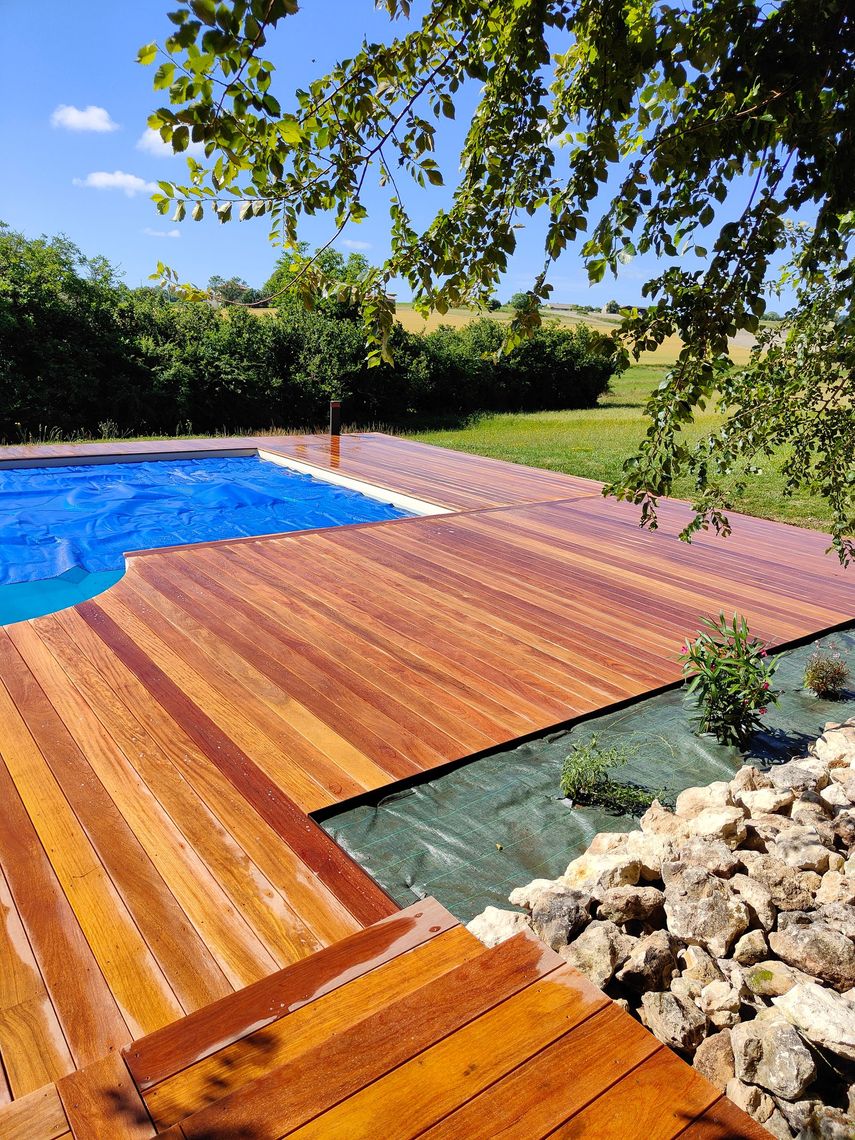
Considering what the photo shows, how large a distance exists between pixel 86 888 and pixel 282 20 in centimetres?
213

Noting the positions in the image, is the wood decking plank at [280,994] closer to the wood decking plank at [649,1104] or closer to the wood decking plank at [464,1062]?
the wood decking plank at [464,1062]

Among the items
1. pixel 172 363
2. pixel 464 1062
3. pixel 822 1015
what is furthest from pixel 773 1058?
pixel 172 363

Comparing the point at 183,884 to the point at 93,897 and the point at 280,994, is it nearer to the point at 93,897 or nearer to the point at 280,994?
the point at 93,897

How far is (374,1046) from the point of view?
1.36m

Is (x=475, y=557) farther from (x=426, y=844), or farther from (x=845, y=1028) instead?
(x=845, y=1028)

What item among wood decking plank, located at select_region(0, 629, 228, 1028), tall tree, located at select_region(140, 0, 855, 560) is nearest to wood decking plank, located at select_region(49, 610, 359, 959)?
wood decking plank, located at select_region(0, 629, 228, 1028)

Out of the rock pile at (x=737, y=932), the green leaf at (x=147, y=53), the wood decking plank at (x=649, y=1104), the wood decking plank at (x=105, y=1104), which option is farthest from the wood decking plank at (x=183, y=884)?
the green leaf at (x=147, y=53)

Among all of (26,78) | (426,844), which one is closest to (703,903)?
(426,844)

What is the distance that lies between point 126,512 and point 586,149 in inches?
299

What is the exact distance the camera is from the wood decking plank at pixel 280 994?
141cm

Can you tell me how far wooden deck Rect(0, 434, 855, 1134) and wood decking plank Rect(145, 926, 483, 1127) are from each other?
32 centimetres

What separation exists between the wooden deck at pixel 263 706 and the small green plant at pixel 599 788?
0.37m

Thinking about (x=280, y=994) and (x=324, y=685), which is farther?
(x=324, y=685)

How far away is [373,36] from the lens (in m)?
1.53
